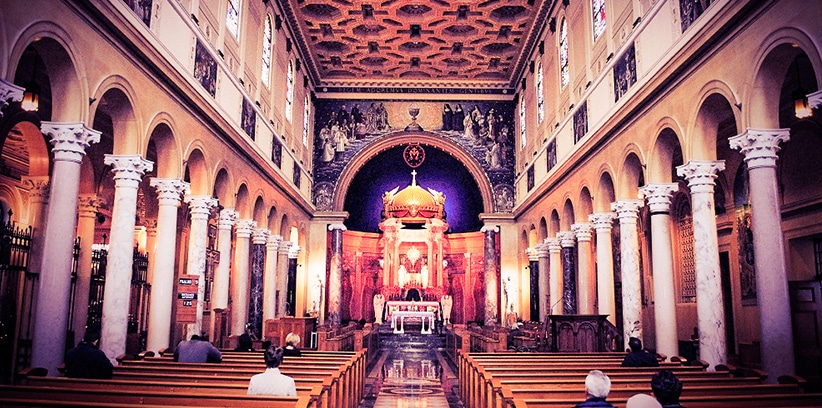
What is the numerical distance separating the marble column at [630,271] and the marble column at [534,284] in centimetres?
961

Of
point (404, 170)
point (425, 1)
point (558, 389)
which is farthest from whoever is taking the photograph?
point (404, 170)

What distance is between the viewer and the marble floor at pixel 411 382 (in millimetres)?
11047

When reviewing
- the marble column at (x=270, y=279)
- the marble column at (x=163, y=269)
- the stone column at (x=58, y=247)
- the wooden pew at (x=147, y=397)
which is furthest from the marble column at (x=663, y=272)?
the marble column at (x=270, y=279)

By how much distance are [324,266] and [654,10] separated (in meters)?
18.4

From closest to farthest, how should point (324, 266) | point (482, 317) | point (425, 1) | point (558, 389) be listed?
point (558, 389) → point (425, 1) → point (324, 266) → point (482, 317)

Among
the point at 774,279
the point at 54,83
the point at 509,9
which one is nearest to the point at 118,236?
the point at 54,83

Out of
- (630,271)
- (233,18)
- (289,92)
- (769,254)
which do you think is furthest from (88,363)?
(289,92)

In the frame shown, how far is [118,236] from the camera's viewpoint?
1043 cm

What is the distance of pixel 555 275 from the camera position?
21.2 meters

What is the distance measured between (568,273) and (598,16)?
777 cm

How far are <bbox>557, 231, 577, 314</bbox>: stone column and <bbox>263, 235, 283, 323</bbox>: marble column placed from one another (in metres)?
9.40

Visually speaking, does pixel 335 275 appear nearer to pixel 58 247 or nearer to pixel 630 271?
pixel 630 271

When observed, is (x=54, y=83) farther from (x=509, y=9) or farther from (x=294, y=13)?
(x=509, y=9)

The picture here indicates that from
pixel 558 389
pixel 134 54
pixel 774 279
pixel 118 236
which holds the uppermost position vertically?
pixel 134 54
